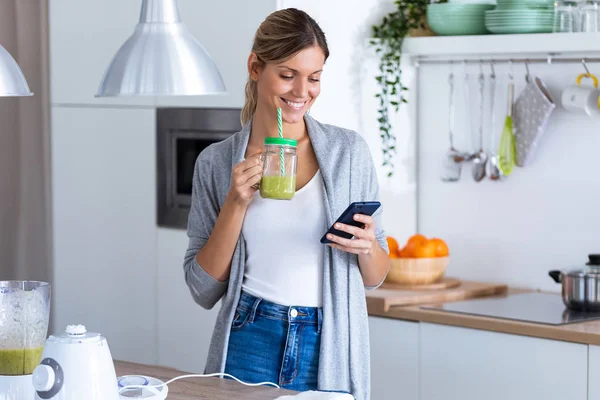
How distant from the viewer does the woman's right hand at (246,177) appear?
6.86 ft

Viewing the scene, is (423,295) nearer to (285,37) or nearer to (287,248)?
(287,248)

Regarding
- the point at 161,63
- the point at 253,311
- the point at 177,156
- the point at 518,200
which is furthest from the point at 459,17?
the point at 161,63

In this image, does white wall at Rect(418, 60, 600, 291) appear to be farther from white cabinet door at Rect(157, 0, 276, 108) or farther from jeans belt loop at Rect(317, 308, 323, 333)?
jeans belt loop at Rect(317, 308, 323, 333)

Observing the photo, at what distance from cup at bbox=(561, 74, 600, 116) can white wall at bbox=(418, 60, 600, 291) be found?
2.1 inches

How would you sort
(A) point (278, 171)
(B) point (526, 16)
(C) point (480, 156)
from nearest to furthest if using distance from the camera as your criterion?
(A) point (278, 171)
(B) point (526, 16)
(C) point (480, 156)

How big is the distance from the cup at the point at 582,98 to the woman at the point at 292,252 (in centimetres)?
118

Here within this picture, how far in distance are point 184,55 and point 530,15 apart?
1.61 metres

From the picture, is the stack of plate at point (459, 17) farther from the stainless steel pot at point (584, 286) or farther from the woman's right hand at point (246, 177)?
the woman's right hand at point (246, 177)

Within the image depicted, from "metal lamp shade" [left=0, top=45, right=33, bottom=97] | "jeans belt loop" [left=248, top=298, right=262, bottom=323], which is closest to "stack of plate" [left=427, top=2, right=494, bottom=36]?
"jeans belt loop" [left=248, top=298, right=262, bottom=323]

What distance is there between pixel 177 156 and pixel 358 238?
1.45 metres

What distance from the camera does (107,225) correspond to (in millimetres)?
3662

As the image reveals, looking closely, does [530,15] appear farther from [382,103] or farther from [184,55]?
[184,55]

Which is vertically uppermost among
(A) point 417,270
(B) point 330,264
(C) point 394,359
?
(B) point 330,264

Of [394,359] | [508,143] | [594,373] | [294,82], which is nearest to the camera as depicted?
[294,82]
